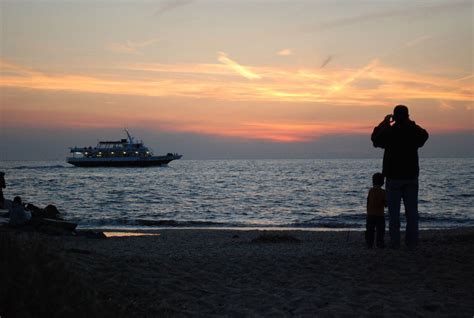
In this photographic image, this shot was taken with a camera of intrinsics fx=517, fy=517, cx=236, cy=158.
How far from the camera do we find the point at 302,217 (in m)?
25.8

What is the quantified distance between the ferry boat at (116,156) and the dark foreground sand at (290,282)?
367 feet

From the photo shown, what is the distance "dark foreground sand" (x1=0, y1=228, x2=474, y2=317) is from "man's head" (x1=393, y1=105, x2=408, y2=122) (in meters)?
2.15

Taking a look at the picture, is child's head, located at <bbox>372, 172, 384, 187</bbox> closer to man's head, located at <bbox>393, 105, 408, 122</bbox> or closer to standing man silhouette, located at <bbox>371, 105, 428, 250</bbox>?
standing man silhouette, located at <bbox>371, 105, 428, 250</bbox>

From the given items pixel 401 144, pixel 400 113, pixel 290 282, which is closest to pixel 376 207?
pixel 401 144

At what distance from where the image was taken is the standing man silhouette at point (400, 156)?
8234 mm

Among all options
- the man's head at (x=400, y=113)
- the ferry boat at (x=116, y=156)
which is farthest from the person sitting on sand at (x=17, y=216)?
the ferry boat at (x=116, y=156)

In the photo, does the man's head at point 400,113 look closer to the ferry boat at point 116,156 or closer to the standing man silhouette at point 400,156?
the standing man silhouette at point 400,156

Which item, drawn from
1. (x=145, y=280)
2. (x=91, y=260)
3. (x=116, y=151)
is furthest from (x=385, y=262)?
(x=116, y=151)

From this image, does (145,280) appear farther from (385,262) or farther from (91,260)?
(385,262)

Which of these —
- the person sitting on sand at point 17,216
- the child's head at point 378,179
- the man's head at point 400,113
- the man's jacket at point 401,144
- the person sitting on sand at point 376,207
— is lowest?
the person sitting on sand at point 17,216

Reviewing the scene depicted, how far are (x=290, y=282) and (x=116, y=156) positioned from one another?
11606 centimetres

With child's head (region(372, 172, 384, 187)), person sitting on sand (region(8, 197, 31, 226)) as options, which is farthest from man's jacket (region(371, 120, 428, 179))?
person sitting on sand (region(8, 197, 31, 226))

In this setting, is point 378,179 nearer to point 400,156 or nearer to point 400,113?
point 400,156

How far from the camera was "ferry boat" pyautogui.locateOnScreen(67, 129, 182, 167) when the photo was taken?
118000 mm
